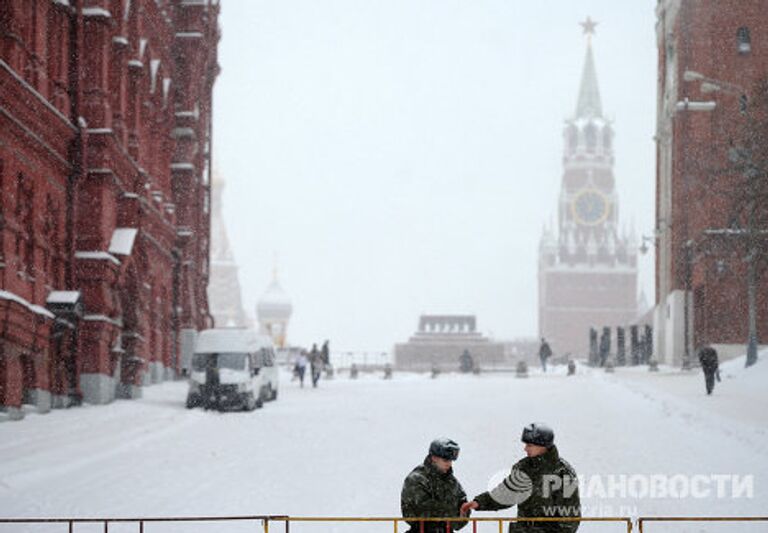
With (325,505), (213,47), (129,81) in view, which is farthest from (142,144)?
(325,505)

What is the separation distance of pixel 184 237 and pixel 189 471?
98.0 feet

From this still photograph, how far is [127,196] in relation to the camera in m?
34.0

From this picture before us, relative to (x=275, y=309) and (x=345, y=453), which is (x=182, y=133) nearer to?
(x=345, y=453)

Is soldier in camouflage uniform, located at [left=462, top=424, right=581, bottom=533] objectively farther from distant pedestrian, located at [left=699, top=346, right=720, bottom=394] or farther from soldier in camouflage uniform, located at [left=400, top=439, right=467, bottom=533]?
distant pedestrian, located at [left=699, top=346, right=720, bottom=394]

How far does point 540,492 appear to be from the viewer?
7.19m

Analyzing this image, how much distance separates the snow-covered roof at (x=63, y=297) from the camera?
28406 mm

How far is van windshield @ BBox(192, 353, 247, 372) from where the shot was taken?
33.7 meters

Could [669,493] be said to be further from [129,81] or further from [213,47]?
[213,47]

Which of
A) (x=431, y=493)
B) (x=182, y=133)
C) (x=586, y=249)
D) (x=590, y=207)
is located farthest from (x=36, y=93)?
(x=590, y=207)

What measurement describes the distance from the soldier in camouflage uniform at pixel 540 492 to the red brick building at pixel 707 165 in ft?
158

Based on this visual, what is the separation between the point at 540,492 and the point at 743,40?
183 ft

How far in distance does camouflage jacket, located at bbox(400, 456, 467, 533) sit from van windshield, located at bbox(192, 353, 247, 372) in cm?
2677

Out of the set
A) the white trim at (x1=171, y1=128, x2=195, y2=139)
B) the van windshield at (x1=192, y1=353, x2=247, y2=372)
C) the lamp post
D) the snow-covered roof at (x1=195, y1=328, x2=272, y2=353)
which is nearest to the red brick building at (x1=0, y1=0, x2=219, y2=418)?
the van windshield at (x1=192, y1=353, x2=247, y2=372)

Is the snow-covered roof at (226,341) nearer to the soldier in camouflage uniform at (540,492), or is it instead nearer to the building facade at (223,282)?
the soldier in camouflage uniform at (540,492)
